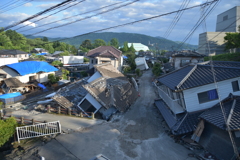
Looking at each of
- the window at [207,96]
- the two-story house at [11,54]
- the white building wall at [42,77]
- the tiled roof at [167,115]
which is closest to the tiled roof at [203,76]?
the window at [207,96]

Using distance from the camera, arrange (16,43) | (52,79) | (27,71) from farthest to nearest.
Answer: (16,43), (52,79), (27,71)

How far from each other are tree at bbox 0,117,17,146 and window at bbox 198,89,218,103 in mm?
14245

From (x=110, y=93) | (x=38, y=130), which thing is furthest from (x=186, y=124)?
(x=38, y=130)

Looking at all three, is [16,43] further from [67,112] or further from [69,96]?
[67,112]

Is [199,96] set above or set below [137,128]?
above

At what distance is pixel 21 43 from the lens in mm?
77812

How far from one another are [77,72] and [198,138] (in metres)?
33.1

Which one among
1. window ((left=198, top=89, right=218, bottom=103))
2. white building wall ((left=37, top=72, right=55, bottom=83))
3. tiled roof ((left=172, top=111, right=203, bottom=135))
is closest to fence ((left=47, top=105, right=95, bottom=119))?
tiled roof ((left=172, top=111, right=203, bottom=135))

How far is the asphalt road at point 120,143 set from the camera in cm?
970

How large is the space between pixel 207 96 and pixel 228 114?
2.63 metres

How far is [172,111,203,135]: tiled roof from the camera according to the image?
10.7m

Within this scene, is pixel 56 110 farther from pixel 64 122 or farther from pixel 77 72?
pixel 77 72

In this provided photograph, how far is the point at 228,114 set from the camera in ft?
30.2

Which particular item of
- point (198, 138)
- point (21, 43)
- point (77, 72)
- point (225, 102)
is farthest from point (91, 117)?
point (21, 43)
